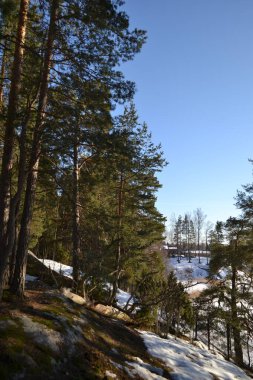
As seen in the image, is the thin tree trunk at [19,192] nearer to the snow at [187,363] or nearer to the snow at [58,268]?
the snow at [187,363]

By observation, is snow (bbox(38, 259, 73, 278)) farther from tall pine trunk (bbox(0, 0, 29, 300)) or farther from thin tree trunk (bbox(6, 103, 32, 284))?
tall pine trunk (bbox(0, 0, 29, 300))

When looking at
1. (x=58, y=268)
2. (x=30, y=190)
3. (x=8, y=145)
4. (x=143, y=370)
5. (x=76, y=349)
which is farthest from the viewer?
(x=58, y=268)

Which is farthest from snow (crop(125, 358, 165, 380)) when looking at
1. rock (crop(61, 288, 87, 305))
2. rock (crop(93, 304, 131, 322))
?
rock (crop(93, 304, 131, 322))

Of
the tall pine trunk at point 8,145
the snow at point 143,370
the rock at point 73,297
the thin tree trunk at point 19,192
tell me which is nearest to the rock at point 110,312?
the rock at point 73,297

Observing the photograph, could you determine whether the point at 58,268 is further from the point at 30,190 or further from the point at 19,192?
the point at 19,192

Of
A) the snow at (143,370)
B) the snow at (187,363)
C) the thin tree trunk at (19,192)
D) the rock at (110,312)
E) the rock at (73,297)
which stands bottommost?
the snow at (187,363)

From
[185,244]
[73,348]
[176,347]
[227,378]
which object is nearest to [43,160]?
[73,348]

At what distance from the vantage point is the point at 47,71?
9.23 m

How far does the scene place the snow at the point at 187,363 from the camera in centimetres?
865

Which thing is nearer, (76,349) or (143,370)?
(76,349)

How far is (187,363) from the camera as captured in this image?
948cm

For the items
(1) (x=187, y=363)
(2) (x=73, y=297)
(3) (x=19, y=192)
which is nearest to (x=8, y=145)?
(3) (x=19, y=192)

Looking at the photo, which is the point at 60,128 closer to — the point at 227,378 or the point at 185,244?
the point at 227,378

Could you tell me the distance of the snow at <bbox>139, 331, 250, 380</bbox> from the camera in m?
8.65
